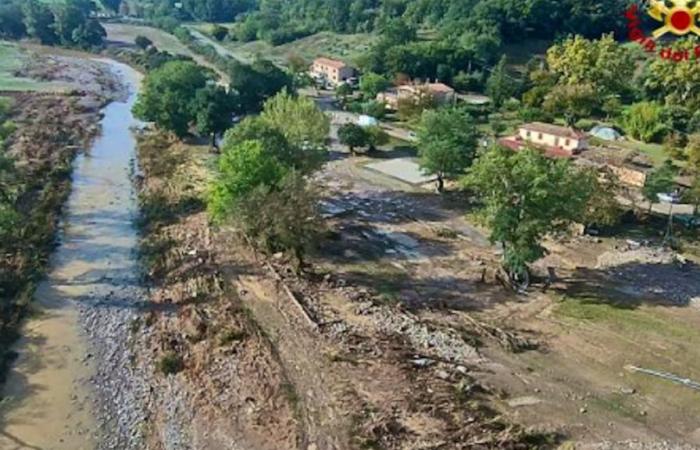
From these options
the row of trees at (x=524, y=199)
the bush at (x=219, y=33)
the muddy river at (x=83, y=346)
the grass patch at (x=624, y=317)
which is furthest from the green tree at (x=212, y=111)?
the bush at (x=219, y=33)

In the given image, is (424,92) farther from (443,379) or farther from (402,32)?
(443,379)

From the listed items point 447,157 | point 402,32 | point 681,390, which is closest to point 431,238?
point 447,157

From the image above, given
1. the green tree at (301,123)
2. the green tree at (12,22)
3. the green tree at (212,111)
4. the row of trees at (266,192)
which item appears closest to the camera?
the row of trees at (266,192)

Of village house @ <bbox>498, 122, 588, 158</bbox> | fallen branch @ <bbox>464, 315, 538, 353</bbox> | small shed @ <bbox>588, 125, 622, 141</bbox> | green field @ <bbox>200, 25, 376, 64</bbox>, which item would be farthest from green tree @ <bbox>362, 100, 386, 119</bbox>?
fallen branch @ <bbox>464, 315, 538, 353</bbox>

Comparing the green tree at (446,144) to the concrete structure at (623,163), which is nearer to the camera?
the green tree at (446,144)

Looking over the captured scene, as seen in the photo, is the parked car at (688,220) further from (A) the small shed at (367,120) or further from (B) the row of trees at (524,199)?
(A) the small shed at (367,120)

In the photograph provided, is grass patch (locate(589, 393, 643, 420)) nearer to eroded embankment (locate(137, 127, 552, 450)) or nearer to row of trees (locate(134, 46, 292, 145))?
eroded embankment (locate(137, 127, 552, 450))

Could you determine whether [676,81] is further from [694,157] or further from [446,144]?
[446,144]

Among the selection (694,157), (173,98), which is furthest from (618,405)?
(173,98)
